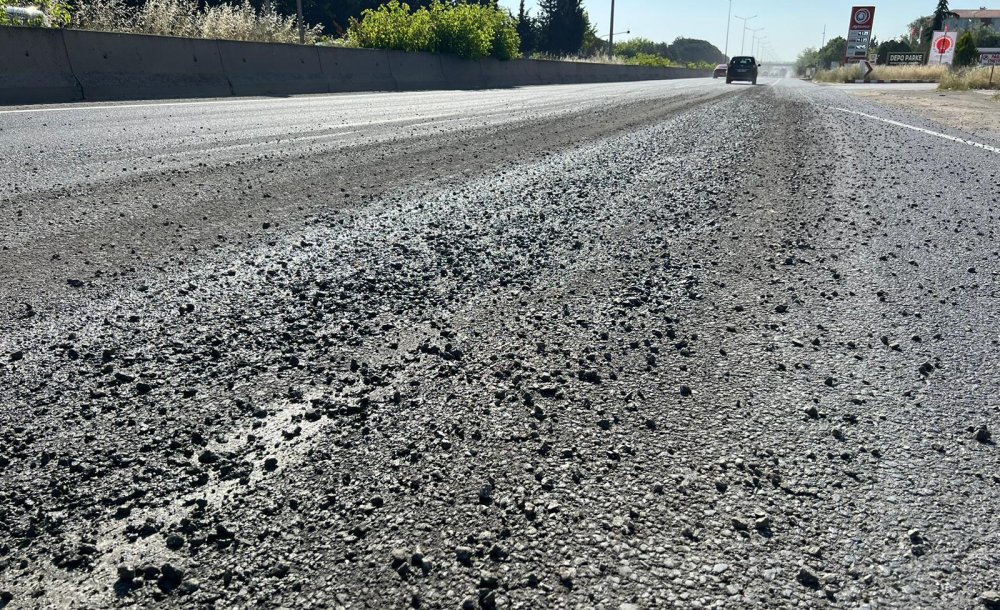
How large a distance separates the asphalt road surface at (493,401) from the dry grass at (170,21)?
1333cm

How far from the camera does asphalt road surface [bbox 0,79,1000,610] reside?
1.33 meters

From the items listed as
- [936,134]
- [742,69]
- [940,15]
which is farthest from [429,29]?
[940,15]

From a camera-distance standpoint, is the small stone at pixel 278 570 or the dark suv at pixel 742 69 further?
the dark suv at pixel 742 69

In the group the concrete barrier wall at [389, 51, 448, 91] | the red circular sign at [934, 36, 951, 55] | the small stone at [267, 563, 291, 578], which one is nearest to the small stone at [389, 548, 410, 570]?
the small stone at [267, 563, 291, 578]

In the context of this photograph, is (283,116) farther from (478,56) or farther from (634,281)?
(478,56)

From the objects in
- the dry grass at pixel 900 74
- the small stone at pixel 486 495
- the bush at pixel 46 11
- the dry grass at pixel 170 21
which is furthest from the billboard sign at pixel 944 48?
the small stone at pixel 486 495

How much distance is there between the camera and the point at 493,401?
1985 mm

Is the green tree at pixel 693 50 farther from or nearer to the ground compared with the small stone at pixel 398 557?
farther from the ground

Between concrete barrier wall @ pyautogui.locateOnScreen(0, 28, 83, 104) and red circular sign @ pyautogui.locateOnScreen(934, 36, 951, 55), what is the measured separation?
53.7 meters

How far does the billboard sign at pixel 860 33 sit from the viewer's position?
60.6 metres

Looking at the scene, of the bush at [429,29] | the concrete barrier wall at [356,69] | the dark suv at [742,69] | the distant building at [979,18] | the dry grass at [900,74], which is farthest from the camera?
the distant building at [979,18]

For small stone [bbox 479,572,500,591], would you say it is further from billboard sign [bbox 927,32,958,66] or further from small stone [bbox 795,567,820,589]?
billboard sign [bbox 927,32,958,66]

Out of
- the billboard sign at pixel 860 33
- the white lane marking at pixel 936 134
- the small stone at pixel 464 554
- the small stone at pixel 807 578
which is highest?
the billboard sign at pixel 860 33

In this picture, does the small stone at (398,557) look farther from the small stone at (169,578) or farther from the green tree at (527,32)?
the green tree at (527,32)
